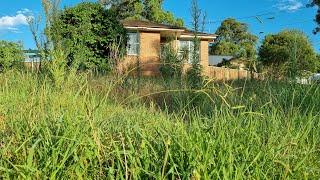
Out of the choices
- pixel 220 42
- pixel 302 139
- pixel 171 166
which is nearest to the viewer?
pixel 171 166

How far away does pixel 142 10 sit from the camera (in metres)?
47.7

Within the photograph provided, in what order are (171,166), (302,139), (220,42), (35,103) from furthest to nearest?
(220,42), (35,103), (302,139), (171,166)

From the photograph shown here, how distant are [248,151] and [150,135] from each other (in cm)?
64

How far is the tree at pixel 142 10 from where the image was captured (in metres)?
45.3

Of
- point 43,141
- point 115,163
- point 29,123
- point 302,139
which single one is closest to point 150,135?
point 115,163

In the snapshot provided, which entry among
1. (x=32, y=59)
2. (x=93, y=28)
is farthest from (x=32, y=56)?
(x=93, y=28)

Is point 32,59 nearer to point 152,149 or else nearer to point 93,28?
point 152,149

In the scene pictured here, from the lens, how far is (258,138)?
9.67ft

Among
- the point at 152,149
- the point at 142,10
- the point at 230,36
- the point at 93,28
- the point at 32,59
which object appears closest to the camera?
the point at 152,149

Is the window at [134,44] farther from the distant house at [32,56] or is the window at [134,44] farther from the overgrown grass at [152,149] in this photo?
the overgrown grass at [152,149]

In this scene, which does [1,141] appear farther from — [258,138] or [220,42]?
[220,42]

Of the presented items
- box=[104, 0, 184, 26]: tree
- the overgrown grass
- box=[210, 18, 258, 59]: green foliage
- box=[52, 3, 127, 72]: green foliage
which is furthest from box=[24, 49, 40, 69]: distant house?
box=[210, 18, 258, 59]: green foliage

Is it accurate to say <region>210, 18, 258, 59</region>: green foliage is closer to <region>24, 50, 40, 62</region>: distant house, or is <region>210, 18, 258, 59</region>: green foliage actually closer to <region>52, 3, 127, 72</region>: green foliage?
<region>52, 3, 127, 72</region>: green foliage

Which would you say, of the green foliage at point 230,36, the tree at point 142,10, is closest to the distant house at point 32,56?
the tree at point 142,10
